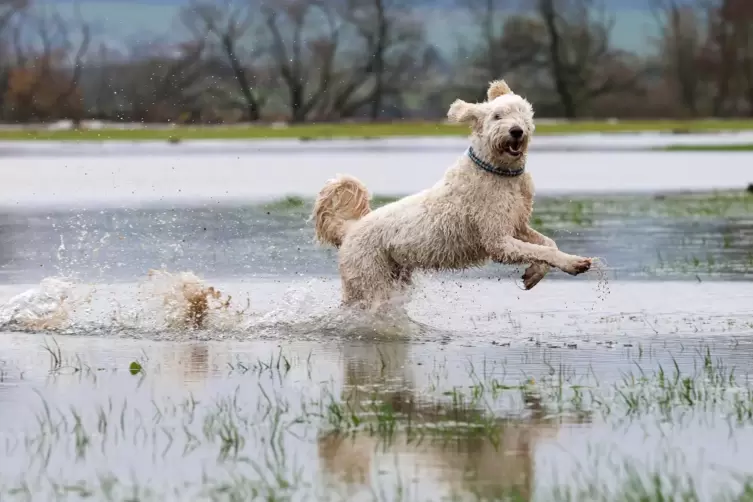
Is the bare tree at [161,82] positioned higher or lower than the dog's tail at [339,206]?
higher

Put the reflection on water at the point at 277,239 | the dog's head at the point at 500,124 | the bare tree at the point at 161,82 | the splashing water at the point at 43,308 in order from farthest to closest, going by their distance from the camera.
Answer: the bare tree at the point at 161,82 < the reflection on water at the point at 277,239 < the splashing water at the point at 43,308 < the dog's head at the point at 500,124

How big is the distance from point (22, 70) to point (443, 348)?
78902 millimetres

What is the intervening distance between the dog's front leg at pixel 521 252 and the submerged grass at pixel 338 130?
49325 millimetres

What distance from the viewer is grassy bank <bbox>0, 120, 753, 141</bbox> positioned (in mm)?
65562

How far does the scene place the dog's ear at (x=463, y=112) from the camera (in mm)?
10055

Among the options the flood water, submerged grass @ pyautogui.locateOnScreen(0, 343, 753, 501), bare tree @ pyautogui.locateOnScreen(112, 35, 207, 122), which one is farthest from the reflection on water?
bare tree @ pyautogui.locateOnScreen(112, 35, 207, 122)

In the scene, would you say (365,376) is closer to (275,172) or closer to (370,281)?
(370,281)

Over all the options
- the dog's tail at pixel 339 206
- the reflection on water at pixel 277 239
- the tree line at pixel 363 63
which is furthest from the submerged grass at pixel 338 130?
the dog's tail at pixel 339 206

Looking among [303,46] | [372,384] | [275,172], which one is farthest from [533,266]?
[303,46]

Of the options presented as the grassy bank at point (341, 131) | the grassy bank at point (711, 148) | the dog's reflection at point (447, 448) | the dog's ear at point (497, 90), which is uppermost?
the grassy bank at point (341, 131)

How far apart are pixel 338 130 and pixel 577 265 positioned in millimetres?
64009

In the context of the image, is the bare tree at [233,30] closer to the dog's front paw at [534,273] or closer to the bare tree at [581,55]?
the bare tree at [581,55]

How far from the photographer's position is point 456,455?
276 inches

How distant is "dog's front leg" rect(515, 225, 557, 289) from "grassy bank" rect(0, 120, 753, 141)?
51049 millimetres
